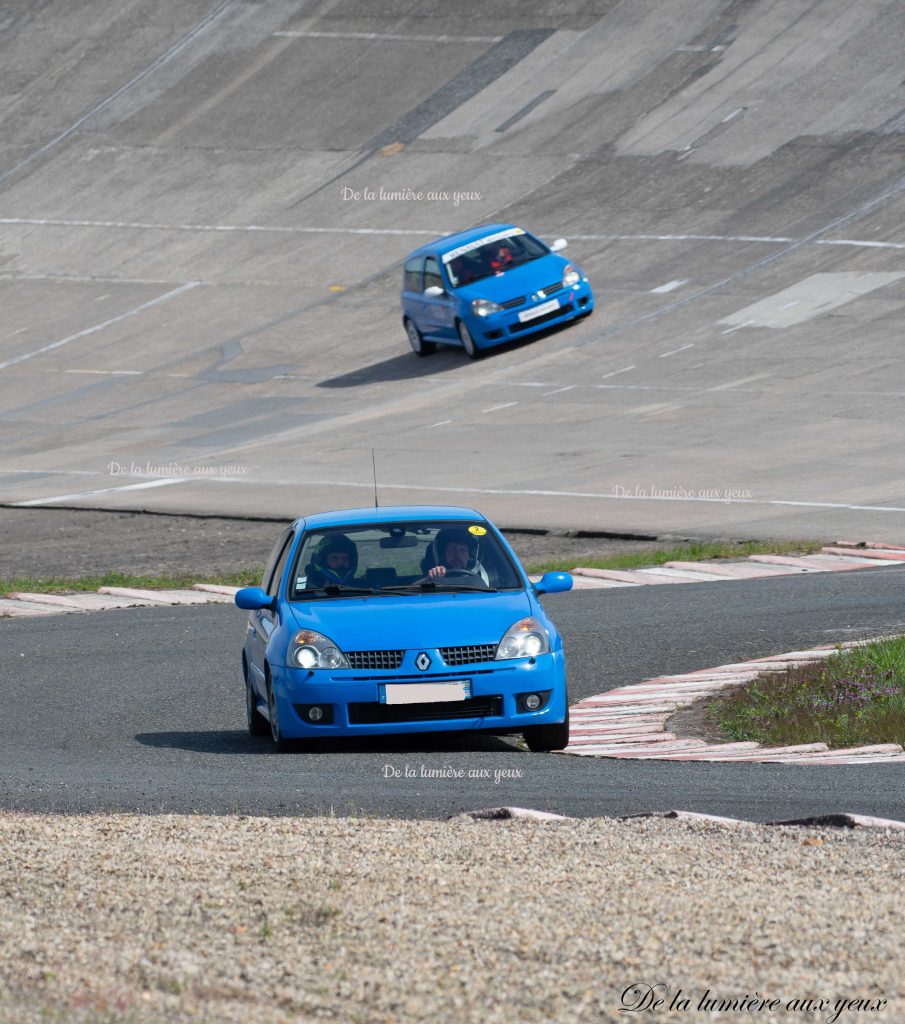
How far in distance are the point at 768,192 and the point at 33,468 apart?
1611cm

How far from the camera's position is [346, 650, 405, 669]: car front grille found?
10297 millimetres

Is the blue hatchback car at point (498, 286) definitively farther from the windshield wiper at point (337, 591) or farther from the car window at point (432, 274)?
the windshield wiper at point (337, 591)

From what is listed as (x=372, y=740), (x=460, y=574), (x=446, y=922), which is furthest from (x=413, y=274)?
(x=446, y=922)

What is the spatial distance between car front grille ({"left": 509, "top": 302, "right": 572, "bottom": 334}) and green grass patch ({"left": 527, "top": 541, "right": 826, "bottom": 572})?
13257mm

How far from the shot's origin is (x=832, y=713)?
433 inches

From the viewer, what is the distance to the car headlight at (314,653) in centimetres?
1037

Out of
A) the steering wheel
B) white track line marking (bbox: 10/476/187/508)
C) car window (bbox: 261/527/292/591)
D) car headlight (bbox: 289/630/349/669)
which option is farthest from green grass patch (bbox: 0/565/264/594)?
car headlight (bbox: 289/630/349/669)

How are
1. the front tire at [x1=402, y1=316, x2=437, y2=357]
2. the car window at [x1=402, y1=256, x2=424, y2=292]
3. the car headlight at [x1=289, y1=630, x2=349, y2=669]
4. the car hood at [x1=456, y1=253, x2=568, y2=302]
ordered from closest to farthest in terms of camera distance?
the car headlight at [x1=289, y1=630, x2=349, y2=669] → the car hood at [x1=456, y1=253, x2=568, y2=302] → the car window at [x1=402, y1=256, x2=424, y2=292] → the front tire at [x1=402, y1=316, x2=437, y2=357]

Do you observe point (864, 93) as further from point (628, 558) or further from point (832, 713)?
point (832, 713)

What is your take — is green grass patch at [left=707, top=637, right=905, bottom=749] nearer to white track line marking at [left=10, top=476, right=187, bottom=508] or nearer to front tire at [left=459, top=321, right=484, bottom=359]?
white track line marking at [left=10, top=476, right=187, bottom=508]

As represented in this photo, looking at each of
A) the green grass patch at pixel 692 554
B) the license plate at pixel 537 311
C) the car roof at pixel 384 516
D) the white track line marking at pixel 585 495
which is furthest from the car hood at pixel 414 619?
the license plate at pixel 537 311

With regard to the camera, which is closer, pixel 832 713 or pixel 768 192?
pixel 832 713

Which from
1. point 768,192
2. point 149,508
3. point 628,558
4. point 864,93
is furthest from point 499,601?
point 864,93

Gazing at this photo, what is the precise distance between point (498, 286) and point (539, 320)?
1065 mm
